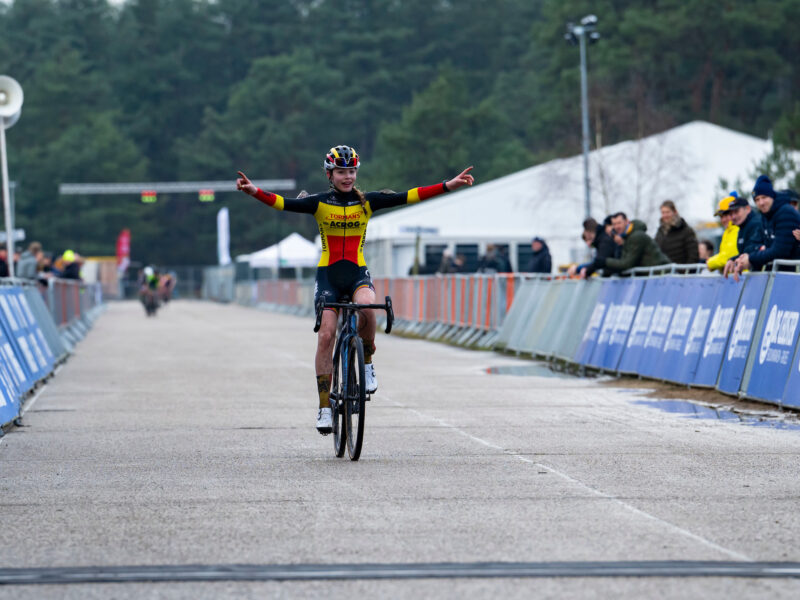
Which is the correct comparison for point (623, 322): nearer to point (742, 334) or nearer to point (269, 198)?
point (742, 334)

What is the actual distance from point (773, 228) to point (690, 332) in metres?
1.94

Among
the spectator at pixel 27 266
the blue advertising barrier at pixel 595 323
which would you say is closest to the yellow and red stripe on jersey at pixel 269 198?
the blue advertising barrier at pixel 595 323

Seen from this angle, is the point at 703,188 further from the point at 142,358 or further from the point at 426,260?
the point at 142,358

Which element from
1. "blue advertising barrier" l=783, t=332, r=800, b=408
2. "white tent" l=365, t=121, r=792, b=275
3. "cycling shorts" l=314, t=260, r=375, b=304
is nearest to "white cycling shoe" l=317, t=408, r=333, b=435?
"cycling shorts" l=314, t=260, r=375, b=304

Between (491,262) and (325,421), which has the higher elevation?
(491,262)

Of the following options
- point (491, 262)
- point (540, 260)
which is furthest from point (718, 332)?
point (491, 262)

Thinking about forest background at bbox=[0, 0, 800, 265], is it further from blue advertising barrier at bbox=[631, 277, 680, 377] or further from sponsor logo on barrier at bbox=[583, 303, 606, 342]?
blue advertising barrier at bbox=[631, 277, 680, 377]

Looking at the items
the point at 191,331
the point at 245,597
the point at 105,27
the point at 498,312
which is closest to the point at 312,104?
the point at 105,27

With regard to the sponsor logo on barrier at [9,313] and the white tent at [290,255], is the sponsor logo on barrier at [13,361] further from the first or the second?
the white tent at [290,255]

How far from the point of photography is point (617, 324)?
1855 centimetres

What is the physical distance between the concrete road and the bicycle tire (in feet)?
0.59

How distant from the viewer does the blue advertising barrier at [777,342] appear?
42.8ft

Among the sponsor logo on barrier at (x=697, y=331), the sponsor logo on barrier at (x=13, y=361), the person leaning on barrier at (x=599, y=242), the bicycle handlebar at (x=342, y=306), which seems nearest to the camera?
the bicycle handlebar at (x=342, y=306)

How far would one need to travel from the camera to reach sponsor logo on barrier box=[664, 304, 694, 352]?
16.0 meters
